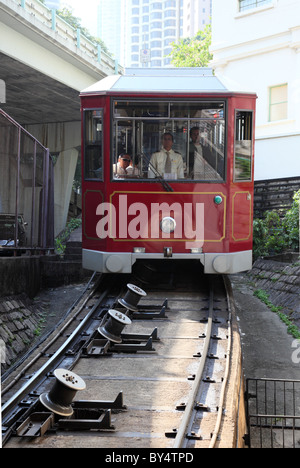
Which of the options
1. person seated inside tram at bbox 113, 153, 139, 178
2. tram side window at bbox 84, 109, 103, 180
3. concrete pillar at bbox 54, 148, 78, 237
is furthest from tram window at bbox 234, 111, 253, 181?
concrete pillar at bbox 54, 148, 78, 237

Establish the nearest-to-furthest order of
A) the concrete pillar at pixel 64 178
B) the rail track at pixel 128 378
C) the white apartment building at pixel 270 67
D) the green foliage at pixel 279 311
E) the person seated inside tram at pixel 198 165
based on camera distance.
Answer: the rail track at pixel 128 378
the person seated inside tram at pixel 198 165
the green foliage at pixel 279 311
the white apartment building at pixel 270 67
the concrete pillar at pixel 64 178

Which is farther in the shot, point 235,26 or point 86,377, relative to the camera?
point 235,26

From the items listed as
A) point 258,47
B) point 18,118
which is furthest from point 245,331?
point 18,118

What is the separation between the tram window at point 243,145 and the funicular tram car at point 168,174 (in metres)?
0.04

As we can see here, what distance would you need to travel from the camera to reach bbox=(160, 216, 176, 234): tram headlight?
1070cm

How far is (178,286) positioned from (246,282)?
4.96 metres

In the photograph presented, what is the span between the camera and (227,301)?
33.6ft

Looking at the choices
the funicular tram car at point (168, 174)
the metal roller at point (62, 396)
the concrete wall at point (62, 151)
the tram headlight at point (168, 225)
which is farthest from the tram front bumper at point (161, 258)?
the concrete wall at point (62, 151)

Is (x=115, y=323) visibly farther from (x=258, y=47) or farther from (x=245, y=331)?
(x=258, y=47)

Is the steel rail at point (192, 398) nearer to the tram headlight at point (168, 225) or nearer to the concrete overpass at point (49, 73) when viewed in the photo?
the tram headlight at point (168, 225)

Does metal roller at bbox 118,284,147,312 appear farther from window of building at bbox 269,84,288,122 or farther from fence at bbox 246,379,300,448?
window of building at bbox 269,84,288,122

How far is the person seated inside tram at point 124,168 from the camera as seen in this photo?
10820 millimetres

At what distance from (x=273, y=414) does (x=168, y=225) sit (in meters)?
3.57

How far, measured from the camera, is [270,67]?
76.8 ft
